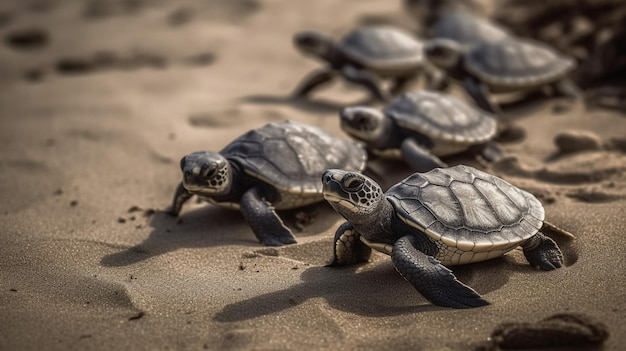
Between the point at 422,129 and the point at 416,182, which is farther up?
the point at 416,182

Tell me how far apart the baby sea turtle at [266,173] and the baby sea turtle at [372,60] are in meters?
2.71

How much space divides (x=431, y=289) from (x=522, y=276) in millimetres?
622

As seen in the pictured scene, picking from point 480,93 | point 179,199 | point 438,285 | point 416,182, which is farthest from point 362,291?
point 480,93

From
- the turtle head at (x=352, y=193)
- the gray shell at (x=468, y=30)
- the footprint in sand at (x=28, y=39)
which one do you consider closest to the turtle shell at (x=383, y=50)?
the gray shell at (x=468, y=30)

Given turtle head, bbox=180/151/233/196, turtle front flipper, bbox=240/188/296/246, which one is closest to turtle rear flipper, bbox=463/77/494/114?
turtle front flipper, bbox=240/188/296/246

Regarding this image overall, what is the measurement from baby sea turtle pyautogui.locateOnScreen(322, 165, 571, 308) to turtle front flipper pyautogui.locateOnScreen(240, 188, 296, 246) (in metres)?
0.55

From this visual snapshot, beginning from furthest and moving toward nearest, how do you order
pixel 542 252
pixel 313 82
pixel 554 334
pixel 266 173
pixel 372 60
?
pixel 313 82, pixel 372 60, pixel 266 173, pixel 542 252, pixel 554 334

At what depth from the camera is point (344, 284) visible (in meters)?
3.43

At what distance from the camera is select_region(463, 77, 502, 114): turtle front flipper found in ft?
21.1

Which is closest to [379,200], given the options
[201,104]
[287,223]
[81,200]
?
[287,223]

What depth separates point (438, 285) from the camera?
123 inches

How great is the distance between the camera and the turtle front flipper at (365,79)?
23.3ft

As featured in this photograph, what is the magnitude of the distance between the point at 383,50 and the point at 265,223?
13.0 feet

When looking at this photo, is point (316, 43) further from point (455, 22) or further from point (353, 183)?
point (353, 183)
